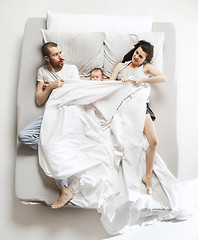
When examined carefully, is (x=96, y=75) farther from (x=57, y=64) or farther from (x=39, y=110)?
(x=39, y=110)

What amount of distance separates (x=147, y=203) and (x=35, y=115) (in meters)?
0.94

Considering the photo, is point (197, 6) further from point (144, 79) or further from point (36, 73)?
point (36, 73)

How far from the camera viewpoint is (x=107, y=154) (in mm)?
1900

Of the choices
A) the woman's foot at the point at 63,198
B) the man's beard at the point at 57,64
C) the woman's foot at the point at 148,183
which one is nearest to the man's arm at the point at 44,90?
the man's beard at the point at 57,64

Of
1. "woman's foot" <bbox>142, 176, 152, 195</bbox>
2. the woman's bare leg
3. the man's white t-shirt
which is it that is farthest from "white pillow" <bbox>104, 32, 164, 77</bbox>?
"woman's foot" <bbox>142, 176, 152, 195</bbox>

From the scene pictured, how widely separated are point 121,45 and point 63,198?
44.9 inches

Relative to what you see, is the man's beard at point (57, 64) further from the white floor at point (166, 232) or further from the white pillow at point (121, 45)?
the white floor at point (166, 232)

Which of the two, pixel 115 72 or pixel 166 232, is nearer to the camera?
pixel 166 232

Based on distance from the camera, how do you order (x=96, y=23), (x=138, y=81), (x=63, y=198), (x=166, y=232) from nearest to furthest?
1. (x=166, y=232)
2. (x=63, y=198)
3. (x=138, y=81)
4. (x=96, y=23)

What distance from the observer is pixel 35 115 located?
2.10m

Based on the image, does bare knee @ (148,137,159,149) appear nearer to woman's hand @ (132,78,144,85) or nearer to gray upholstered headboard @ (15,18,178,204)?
gray upholstered headboard @ (15,18,178,204)

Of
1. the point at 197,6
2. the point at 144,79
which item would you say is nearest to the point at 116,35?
the point at 144,79

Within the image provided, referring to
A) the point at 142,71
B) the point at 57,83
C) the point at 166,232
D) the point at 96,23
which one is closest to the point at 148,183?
the point at 166,232

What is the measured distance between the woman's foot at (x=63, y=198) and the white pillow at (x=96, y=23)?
116 cm
